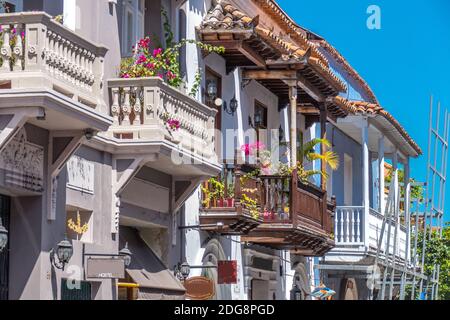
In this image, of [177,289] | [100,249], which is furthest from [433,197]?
[100,249]

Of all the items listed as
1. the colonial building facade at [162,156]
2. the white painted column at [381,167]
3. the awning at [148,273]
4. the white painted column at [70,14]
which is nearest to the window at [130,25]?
the colonial building facade at [162,156]

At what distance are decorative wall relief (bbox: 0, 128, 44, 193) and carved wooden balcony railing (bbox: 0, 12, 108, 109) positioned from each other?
0.72 metres

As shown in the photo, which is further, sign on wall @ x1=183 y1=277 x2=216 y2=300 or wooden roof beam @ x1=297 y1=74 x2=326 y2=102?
wooden roof beam @ x1=297 y1=74 x2=326 y2=102

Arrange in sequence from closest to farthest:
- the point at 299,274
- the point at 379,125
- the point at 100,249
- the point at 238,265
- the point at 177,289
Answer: the point at 100,249 → the point at 177,289 → the point at 238,265 → the point at 299,274 → the point at 379,125

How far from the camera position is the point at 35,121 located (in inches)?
568

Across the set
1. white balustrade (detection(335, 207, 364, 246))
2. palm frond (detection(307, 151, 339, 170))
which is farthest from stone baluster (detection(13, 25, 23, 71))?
white balustrade (detection(335, 207, 364, 246))

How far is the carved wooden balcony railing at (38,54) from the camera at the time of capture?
13523 mm

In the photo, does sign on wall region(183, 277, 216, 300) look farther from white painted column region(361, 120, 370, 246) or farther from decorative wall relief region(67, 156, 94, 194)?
white painted column region(361, 120, 370, 246)

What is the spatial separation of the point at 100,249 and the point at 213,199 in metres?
4.84

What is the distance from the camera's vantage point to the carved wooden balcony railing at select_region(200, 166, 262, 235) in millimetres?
20688

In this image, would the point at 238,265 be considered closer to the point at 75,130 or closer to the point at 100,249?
the point at 100,249

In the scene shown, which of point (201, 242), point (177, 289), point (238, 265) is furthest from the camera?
point (238, 265)

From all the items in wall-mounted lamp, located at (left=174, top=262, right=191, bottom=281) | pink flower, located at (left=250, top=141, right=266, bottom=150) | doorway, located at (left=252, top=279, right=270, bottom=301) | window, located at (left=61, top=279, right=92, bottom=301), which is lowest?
window, located at (left=61, top=279, right=92, bottom=301)
